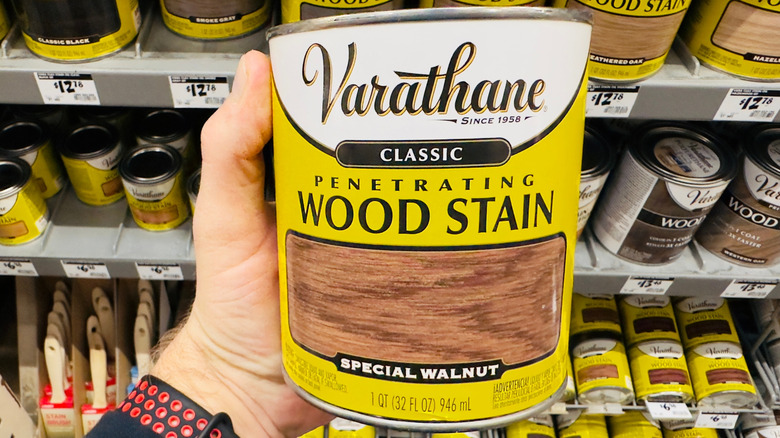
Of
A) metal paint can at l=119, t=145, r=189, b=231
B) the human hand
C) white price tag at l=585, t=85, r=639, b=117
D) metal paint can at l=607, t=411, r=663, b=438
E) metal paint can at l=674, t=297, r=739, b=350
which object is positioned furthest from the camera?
metal paint can at l=607, t=411, r=663, b=438

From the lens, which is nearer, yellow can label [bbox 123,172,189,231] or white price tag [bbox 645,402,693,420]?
yellow can label [bbox 123,172,189,231]

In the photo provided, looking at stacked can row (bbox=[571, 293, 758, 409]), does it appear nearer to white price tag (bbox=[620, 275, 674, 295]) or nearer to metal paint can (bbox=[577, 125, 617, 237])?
white price tag (bbox=[620, 275, 674, 295])

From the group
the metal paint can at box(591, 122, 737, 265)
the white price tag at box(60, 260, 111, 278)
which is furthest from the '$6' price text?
the white price tag at box(60, 260, 111, 278)

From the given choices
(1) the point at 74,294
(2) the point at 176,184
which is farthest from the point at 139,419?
(1) the point at 74,294

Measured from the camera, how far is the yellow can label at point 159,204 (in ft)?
4.03

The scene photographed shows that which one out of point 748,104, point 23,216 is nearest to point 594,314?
point 748,104

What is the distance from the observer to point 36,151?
1.28 meters

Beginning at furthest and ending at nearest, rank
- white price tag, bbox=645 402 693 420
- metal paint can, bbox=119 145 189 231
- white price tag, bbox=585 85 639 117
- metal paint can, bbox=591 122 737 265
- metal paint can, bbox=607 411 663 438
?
metal paint can, bbox=607 411 663 438 < white price tag, bbox=645 402 693 420 < metal paint can, bbox=119 145 189 231 < metal paint can, bbox=591 122 737 265 < white price tag, bbox=585 85 639 117

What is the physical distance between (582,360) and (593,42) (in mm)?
873

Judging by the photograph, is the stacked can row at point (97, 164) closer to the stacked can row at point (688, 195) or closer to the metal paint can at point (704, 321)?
the stacked can row at point (688, 195)

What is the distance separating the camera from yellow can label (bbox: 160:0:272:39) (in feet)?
3.46

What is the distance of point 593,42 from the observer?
92cm

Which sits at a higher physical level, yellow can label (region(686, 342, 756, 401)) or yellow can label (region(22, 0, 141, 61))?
yellow can label (region(22, 0, 141, 61))

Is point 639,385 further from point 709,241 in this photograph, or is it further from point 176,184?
point 176,184
